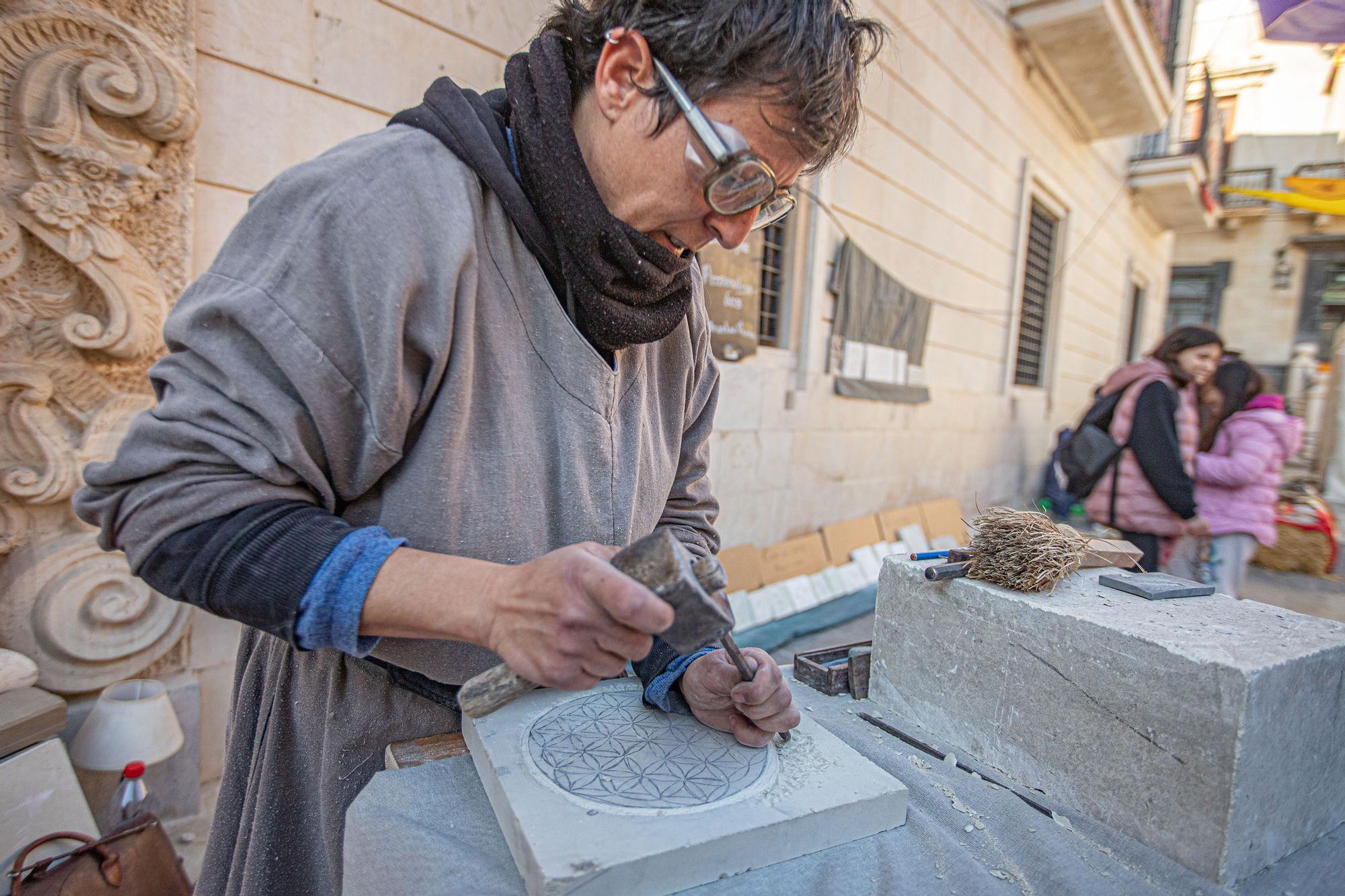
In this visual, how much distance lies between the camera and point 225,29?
1.94 meters

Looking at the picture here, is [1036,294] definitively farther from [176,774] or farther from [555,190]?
[176,774]

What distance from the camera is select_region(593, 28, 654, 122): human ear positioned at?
0.88 metres

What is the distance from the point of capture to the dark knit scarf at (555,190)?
2.96 ft

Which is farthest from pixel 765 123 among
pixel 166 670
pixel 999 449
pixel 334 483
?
pixel 999 449

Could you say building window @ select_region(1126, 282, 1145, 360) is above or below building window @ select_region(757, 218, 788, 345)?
above

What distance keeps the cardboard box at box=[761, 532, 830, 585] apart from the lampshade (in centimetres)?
289

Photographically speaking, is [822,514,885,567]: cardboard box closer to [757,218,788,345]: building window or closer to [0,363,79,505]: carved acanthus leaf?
[757,218,788,345]: building window

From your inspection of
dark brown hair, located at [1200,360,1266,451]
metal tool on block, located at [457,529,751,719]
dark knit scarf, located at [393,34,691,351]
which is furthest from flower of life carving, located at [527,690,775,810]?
dark brown hair, located at [1200,360,1266,451]

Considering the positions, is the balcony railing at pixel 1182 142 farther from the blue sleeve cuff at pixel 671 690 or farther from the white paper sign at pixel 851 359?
the blue sleeve cuff at pixel 671 690

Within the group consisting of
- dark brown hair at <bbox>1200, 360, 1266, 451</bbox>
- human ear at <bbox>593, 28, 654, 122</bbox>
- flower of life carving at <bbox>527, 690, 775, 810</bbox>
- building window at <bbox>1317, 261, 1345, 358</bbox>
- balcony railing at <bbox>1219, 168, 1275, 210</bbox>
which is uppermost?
balcony railing at <bbox>1219, 168, 1275, 210</bbox>

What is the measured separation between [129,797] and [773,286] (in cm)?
363

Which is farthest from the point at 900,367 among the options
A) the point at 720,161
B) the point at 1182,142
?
the point at 1182,142

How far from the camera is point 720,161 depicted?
880 mm

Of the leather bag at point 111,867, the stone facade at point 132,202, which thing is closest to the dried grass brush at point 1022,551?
the stone facade at point 132,202
